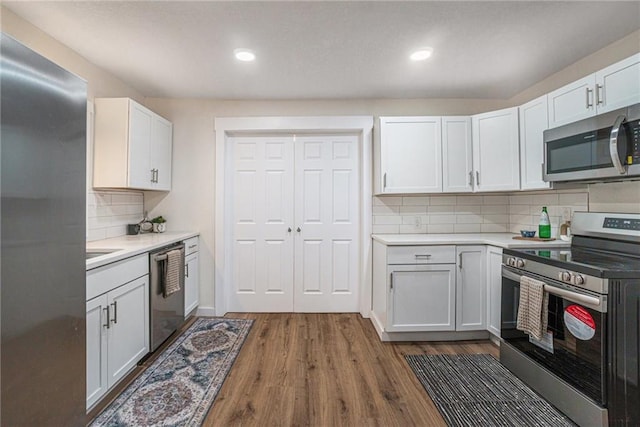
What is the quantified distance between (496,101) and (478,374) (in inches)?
110

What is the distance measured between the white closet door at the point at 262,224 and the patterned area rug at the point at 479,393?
167cm

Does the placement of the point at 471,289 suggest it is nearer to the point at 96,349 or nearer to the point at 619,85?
the point at 619,85

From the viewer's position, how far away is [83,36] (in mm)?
2180

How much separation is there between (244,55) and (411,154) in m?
1.75

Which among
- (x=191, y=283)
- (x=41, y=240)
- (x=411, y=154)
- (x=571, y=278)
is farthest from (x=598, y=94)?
(x=191, y=283)

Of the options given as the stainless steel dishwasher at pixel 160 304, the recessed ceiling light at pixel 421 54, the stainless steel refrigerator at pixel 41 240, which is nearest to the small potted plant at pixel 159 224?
the stainless steel dishwasher at pixel 160 304

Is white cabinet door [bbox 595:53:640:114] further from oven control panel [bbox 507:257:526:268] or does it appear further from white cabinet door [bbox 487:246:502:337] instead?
white cabinet door [bbox 487:246:502:337]

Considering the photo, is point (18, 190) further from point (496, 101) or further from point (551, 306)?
point (496, 101)

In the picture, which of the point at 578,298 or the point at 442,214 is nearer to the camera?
the point at 578,298

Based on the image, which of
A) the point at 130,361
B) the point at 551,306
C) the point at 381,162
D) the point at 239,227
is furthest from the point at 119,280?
the point at 551,306

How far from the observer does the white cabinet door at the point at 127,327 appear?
196cm

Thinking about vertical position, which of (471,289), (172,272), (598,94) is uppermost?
(598,94)

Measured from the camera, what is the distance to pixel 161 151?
3.21 metres

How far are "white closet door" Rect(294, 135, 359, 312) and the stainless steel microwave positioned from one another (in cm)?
183
